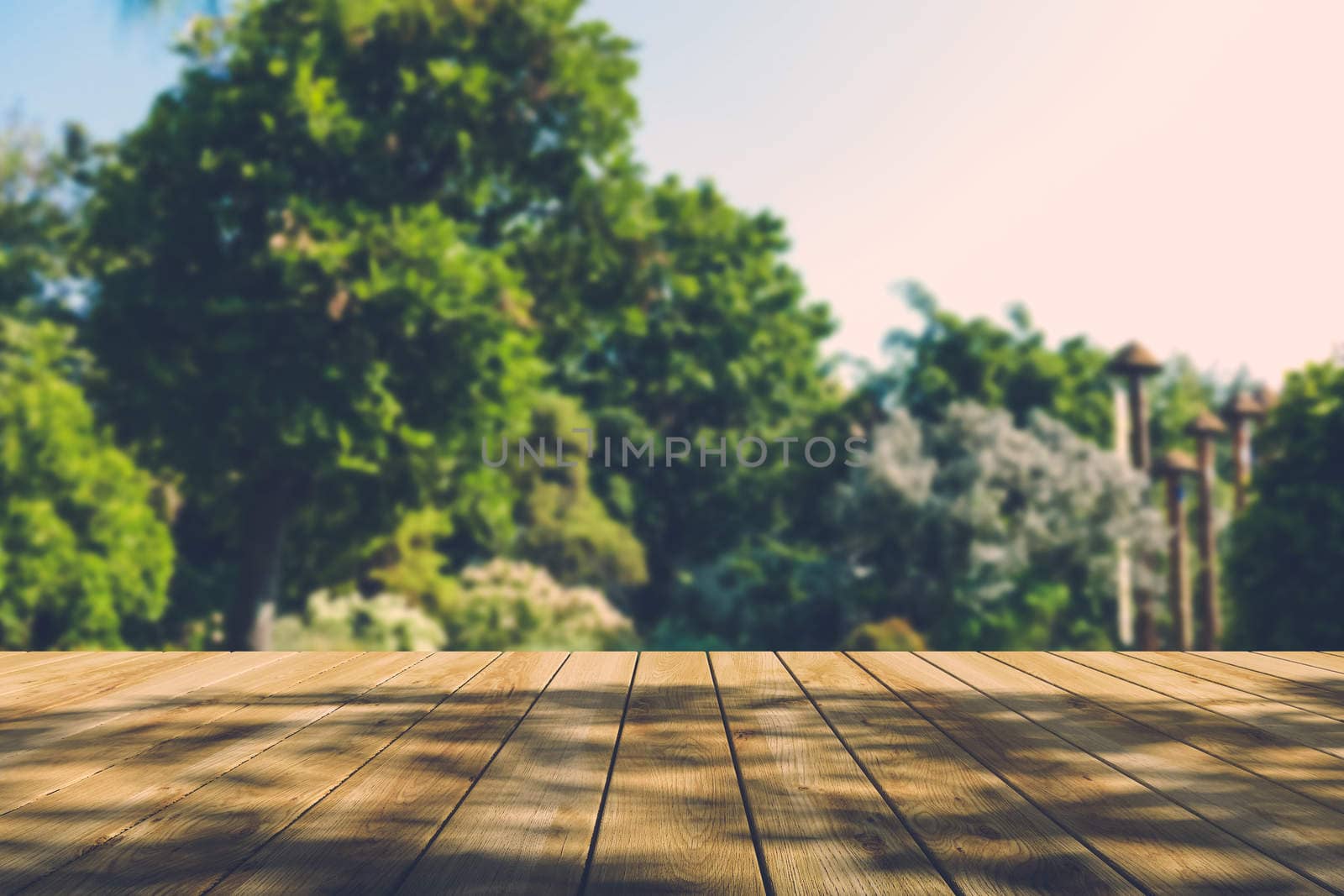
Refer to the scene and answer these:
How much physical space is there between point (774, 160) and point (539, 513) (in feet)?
27.6

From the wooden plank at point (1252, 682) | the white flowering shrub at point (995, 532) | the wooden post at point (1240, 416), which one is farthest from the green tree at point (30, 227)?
the wooden plank at point (1252, 682)

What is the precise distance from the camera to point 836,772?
251cm

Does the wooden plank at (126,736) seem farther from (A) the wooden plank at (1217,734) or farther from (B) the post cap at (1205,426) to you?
(B) the post cap at (1205,426)

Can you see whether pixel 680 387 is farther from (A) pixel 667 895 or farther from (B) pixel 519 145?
(A) pixel 667 895

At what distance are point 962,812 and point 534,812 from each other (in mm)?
824

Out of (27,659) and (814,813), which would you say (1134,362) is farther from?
(814,813)

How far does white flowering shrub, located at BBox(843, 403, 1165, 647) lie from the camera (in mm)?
18781

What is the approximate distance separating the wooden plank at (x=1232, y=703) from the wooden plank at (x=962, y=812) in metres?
0.93

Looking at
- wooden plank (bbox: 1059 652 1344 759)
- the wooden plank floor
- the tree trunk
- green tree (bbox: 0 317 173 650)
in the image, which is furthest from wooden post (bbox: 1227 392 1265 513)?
green tree (bbox: 0 317 173 650)

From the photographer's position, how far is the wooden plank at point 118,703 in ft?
9.51

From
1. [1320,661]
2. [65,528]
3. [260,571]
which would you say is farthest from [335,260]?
[1320,661]

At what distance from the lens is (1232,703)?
3461 mm

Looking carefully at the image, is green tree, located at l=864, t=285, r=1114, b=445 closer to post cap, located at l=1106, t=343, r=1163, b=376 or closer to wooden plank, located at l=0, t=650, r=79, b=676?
post cap, located at l=1106, t=343, r=1163, b=376

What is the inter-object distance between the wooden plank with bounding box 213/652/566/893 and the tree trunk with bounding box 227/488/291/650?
13538 millimetres
